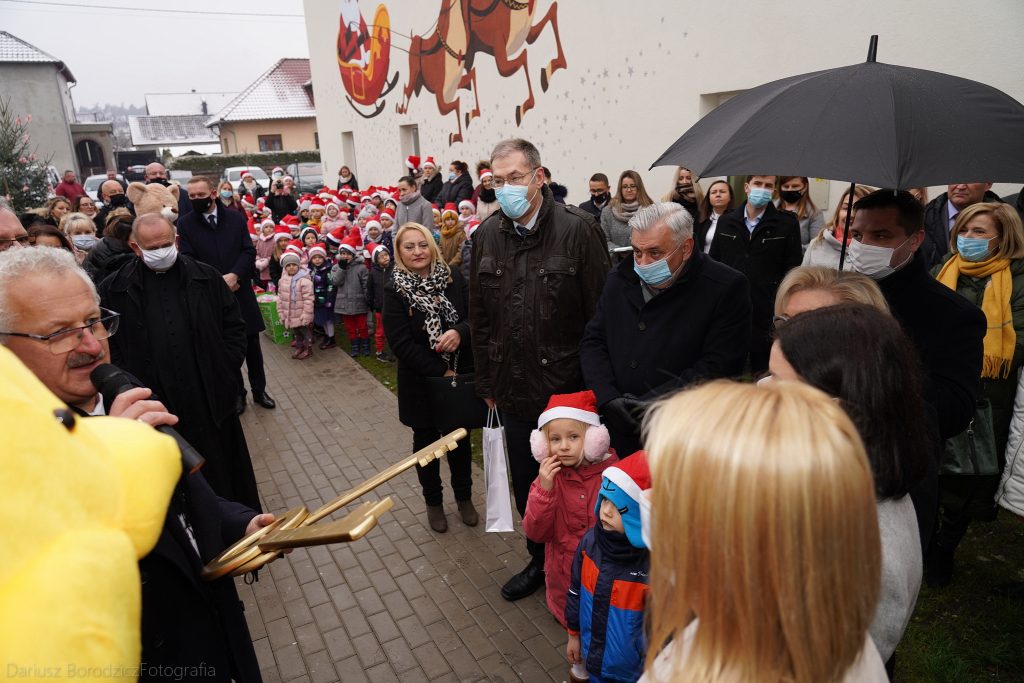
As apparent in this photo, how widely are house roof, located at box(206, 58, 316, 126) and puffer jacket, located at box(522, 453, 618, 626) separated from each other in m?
41.6

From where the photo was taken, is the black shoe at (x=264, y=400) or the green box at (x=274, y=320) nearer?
the black shoe at (x=264, y=400)

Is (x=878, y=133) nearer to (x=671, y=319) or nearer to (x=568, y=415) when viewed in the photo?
(x=671, y=319)

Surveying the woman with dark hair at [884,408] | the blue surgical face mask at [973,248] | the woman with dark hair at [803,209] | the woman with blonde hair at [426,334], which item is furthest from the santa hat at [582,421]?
the woman with dark hair at [803,209]

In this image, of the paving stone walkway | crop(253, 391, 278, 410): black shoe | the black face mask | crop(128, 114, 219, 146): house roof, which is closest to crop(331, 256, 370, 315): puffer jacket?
crop(253, 391, 278, 410): black shoe

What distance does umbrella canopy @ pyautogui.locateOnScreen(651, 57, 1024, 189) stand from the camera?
210 centimetres

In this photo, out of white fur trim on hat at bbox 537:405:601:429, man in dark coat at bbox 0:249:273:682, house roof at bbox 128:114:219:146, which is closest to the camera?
man in dark coat at bbox 0:249:273:682

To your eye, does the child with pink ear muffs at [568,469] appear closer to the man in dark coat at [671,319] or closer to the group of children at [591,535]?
the group of children at [591,535]

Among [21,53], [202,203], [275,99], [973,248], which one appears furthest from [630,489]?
[21,53]

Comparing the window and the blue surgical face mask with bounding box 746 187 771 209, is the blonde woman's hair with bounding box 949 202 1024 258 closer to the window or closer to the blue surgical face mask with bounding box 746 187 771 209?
the blue surgical face mask with bounding box 746 187 771 209

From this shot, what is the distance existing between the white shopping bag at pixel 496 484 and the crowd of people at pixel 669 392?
0.08m

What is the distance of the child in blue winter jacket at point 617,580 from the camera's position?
7.25 ft

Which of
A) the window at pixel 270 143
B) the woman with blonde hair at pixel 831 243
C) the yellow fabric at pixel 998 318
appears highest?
the window at pixel 270 143

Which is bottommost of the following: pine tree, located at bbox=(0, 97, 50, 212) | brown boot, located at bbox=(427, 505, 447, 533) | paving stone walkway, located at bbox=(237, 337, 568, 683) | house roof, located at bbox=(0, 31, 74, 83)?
paving stone walkway, located at bbox=(237, 337, 568, 683)

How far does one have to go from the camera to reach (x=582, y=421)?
3039 millimetres
